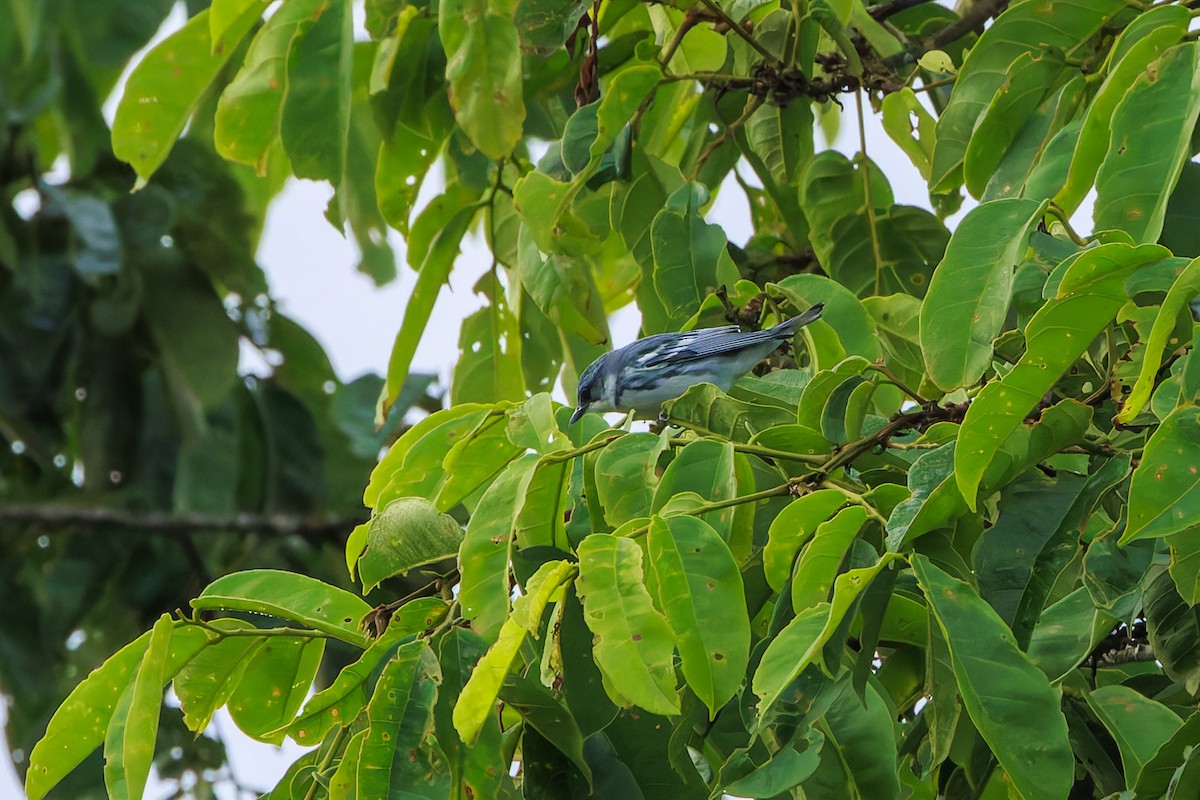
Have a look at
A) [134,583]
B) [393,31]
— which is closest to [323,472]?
[134,583]

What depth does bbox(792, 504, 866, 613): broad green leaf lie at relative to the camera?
5.38ft

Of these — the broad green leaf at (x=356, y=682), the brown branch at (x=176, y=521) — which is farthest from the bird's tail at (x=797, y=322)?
the brown branch at (x=176, y=521)

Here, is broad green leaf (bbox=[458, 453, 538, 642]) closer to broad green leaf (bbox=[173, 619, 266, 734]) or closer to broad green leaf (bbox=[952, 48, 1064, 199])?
broad green leaf (bbox=[173, 619, 266, 734])

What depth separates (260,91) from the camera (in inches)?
115

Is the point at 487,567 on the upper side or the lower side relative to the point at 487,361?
upper

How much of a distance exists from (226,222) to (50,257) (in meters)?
0.68

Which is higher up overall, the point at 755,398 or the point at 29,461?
Answer: the point at 755,398

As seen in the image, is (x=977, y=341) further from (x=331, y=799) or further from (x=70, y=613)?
(x=70, y=613)

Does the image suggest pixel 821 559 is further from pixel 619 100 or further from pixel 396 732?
pixel 619 100

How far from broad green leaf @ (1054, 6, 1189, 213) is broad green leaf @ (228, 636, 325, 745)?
121 cm

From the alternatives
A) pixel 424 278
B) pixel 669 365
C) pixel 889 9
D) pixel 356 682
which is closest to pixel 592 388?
pixel 669 365

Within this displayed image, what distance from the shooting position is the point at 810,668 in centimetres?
172

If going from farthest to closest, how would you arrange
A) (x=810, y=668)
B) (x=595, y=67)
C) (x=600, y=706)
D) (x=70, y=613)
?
(x=70, y=613)
(x=595, y=67)
(x=600, y=706)
(x=810, y=668)

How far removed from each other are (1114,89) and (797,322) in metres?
0.87
